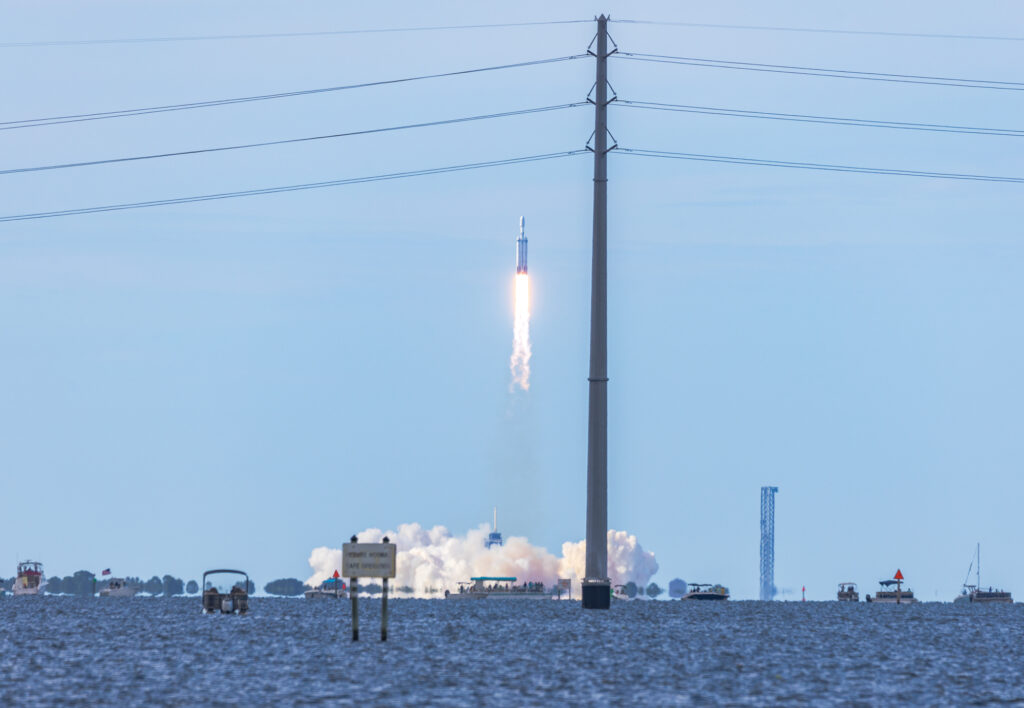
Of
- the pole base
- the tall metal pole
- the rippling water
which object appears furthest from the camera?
the pole base

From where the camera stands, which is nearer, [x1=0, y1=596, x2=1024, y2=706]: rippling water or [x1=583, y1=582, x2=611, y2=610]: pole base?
[x1=0, y1=596, x2=1024, y2=706]: rippling water

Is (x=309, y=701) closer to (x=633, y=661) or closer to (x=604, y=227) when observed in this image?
(x=633, y=661)

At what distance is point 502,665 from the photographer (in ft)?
285

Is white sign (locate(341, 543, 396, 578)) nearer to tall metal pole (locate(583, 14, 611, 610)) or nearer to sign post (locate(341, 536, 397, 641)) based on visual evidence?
sign post (locate(341, 536, 397, 641))

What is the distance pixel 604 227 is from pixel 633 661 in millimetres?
38175

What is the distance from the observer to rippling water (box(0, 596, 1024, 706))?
6931 centimetres

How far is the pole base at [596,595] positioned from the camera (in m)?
127

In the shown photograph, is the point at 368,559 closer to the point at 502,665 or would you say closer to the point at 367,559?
the point at 367,559

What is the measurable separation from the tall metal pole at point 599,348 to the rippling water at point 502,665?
273 inches

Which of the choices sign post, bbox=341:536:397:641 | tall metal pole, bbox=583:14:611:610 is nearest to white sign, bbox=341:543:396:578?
sign post, bbox=341:536:397:641

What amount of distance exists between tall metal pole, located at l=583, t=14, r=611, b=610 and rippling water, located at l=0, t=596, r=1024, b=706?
22.8ft

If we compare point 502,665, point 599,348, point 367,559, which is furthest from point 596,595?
point 502,665

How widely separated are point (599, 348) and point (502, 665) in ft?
118

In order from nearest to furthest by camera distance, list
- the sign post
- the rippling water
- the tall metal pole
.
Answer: the rippling water, the sign post, the tall metal pole
